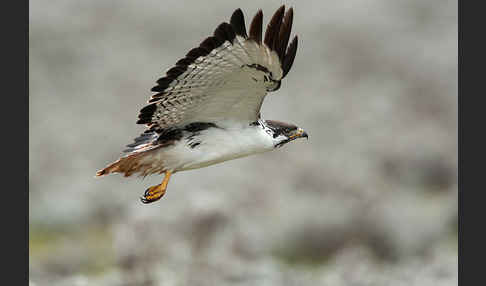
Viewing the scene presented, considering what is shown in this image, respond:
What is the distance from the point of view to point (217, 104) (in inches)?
268

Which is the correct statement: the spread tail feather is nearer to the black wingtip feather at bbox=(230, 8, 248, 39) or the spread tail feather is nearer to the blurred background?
the black wingtip feather at bbox=(230, 8, 248, 39)

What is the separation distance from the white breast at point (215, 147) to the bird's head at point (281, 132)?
150 millimetres

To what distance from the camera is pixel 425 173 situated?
15.8 metres

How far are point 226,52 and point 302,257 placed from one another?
7.58 m

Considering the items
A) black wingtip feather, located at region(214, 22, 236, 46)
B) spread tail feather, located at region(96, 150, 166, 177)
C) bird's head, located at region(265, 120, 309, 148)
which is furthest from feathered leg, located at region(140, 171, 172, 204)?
black wingtip feather, located at region(214, 22, 236, 46)

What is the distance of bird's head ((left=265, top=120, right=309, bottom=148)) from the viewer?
7.20m

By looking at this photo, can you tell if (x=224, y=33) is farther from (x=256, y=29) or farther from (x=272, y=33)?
(x=272, y=33)

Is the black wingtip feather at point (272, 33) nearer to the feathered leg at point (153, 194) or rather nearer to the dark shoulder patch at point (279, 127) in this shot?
the dark shoulder patch at point (279, 127)

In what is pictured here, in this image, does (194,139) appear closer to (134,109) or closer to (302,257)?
(302,257)

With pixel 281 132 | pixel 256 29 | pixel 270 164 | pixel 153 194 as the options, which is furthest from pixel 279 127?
pixel 270 164

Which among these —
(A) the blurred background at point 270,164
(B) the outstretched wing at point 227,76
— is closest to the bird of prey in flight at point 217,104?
(B) the outstretched wing at point 227,76

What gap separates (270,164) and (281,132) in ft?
26.6

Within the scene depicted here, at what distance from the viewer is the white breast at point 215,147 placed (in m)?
6.97

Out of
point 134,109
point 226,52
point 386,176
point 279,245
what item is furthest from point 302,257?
point 226,52
